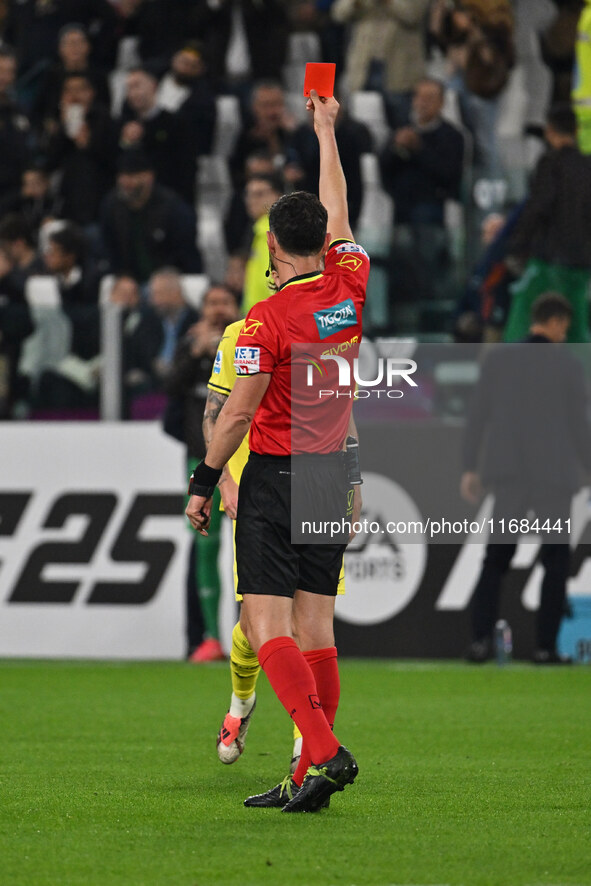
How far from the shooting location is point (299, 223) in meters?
5.30

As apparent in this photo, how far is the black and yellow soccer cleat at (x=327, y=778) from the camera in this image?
490 cm

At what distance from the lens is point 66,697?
9227mm

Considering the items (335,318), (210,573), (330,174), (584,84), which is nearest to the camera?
(335,318)

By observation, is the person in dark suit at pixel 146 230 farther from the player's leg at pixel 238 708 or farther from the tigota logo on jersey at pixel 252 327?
the tigota logo on jersey at pixel 252 327

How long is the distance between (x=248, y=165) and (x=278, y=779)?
917cm

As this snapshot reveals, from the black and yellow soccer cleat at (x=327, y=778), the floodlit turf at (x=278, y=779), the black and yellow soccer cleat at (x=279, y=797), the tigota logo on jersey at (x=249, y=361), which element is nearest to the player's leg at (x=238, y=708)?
the floodlit turf at (x=278, y=779)

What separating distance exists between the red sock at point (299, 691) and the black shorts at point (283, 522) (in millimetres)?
204

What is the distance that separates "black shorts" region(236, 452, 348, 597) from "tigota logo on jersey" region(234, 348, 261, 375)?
347 mm

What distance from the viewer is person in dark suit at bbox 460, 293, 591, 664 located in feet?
35.1

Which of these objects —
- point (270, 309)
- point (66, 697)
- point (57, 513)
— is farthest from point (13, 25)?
point (270, 309)

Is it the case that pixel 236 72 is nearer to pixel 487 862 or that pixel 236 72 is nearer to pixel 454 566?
pixel 454 566

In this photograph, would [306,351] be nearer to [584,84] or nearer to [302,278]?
[302,278]

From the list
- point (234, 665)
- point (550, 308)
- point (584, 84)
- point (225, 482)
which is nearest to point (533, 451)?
point (550, 308)

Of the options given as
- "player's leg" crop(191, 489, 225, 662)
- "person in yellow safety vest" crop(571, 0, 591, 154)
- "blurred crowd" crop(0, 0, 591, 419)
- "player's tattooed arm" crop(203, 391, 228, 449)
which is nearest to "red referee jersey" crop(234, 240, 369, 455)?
"player's tattooed arm" crop(203, 391, 228, 449)
